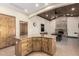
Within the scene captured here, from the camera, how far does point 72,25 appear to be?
9.33 metres

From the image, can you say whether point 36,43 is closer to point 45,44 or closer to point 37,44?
point 37,44

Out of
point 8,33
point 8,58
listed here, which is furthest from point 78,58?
point 8,33

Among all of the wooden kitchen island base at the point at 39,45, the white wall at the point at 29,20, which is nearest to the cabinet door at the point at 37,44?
the wooden kitchen island base at the point at 39,45

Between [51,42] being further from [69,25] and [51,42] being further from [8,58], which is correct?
[69,25]

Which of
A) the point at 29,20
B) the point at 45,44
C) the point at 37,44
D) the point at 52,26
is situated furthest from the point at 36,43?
→ the point at 52,26

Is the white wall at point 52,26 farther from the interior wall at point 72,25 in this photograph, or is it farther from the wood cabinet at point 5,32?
the wood cabinet at point 5,32

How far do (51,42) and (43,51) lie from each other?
559mm

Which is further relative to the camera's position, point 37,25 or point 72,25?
point 72,25

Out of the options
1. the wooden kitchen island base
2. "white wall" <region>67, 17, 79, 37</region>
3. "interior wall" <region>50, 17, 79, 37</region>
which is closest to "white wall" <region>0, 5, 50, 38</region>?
the wooden kitchen island base

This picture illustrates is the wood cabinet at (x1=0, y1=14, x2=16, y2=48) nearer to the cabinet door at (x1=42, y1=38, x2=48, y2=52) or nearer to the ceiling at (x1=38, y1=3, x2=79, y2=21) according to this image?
the cabinet door at (x1=42, y1=38, x2=48, y2=52)

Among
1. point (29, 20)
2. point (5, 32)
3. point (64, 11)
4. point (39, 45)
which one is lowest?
point (39, 45)

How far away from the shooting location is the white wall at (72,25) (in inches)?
357

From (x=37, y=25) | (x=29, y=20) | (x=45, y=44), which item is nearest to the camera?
(x=45, y=44)

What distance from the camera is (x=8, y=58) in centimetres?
146
